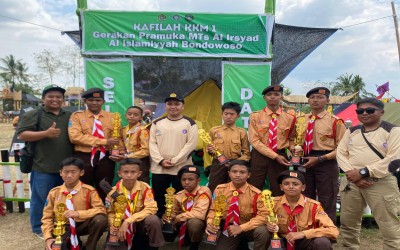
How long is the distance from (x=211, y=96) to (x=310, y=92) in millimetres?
3687

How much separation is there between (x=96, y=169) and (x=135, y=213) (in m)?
1.11

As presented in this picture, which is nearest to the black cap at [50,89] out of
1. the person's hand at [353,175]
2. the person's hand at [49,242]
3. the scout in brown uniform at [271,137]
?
the person's hand at [49,242]

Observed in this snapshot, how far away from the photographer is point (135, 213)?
3.63 meters

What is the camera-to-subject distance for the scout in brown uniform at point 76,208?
3.54 metres

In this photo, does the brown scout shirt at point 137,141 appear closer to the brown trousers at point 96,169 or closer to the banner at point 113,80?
the brown trousers at point 96,169

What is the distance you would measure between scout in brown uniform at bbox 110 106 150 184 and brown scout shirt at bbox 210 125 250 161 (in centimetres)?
101

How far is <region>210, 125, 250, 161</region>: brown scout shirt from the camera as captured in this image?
444 centimetres

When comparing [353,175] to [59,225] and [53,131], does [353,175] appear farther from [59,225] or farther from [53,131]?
[53,131]

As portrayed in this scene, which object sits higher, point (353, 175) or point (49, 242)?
point (353, 175)

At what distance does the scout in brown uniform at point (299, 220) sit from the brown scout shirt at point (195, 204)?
82 centimetres

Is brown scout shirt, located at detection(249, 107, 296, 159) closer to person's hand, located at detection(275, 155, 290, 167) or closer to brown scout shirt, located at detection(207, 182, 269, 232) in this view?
person's hand, located at detection(275, 155, 290, 167)

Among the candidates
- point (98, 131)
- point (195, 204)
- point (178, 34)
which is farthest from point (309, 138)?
point (98, 131)

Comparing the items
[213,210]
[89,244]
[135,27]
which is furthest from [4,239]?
[135,27]

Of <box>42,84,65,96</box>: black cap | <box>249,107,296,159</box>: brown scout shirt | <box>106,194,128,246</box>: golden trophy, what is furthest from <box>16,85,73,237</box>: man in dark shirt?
<box>249,107,296,159</box>: brown scout shirt
